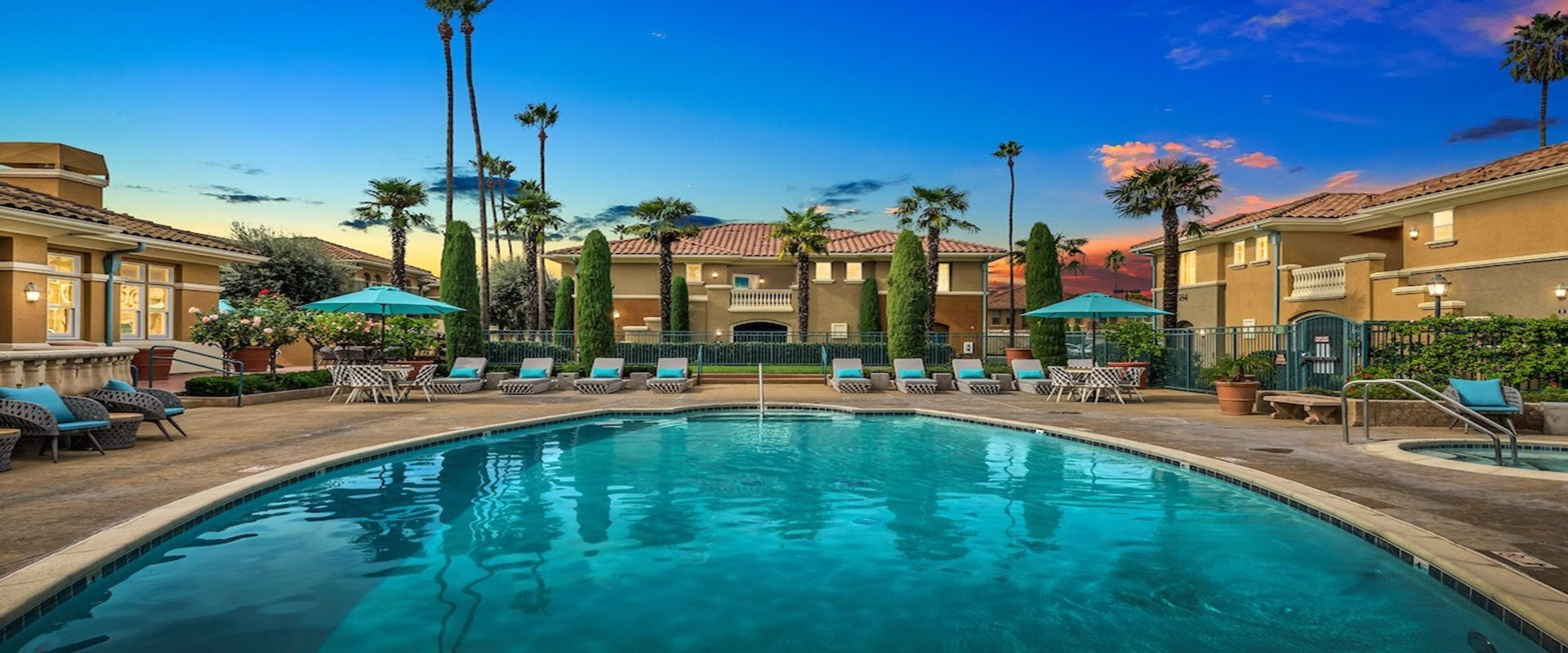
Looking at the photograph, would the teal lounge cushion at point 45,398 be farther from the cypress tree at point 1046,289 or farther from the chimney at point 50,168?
the cypress tree at point 1046,289

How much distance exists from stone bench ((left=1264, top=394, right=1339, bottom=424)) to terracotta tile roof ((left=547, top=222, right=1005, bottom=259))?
27.6 meters

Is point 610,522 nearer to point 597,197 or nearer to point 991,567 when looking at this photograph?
point 991,567

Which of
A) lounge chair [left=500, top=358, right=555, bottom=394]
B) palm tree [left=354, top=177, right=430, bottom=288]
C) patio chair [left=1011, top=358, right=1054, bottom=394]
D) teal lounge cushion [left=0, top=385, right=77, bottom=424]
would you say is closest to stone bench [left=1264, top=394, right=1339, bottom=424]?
patio chair [left=1011, top=358, right=1054, bottom=394]

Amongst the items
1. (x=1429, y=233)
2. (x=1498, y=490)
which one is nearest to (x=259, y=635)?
(x=1498, y=490)

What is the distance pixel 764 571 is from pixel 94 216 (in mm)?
19353

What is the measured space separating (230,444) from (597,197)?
26.7 m

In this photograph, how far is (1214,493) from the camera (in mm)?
7664

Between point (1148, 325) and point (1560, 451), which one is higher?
point (1148, 325)

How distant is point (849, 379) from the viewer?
19578 mm

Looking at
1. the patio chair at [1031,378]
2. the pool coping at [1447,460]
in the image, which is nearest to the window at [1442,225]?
the patio chair at [1031,378]

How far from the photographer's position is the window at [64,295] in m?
17.5

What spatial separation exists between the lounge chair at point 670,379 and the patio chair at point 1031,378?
8997 mm

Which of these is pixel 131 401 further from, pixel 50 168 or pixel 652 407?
pixel 50 168

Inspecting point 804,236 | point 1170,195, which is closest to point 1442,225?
point 1170,195
